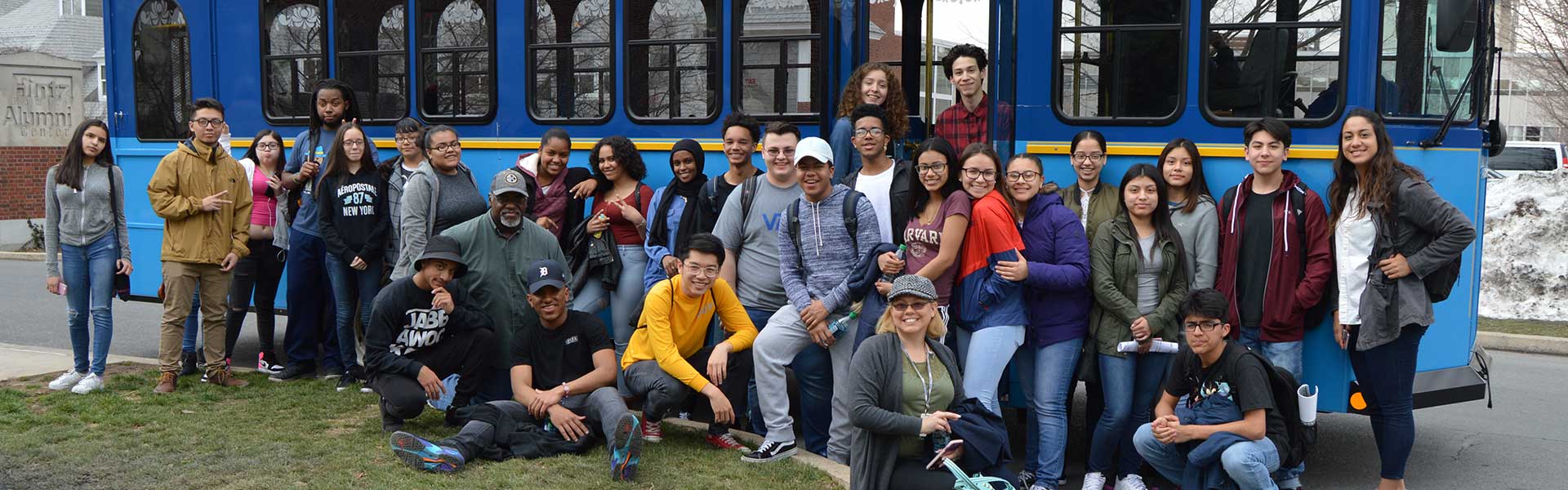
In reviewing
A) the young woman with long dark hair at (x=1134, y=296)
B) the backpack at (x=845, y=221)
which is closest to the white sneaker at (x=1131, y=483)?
the young woman with long dark hair at (x=1134, y=296)

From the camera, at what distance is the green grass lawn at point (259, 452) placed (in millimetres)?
5699

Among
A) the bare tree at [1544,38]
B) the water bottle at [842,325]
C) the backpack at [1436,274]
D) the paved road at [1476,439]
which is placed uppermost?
the bare tree at [1544,38]

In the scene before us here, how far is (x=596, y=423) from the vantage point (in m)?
6.21

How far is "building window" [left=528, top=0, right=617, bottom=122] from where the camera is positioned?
757 cm

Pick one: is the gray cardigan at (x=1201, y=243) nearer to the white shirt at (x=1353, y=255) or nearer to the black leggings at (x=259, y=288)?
the white shirt at (x=1353, y=255)

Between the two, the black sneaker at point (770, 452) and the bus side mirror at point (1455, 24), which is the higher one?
the bus side mirror at point (1455, 24)

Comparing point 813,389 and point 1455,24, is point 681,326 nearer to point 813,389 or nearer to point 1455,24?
point 813,389

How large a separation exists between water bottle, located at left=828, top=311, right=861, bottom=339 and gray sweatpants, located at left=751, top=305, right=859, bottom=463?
0.02 m

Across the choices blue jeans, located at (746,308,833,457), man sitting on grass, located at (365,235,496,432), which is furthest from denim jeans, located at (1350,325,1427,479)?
man sitting on grass, located at (365,235,496,432)

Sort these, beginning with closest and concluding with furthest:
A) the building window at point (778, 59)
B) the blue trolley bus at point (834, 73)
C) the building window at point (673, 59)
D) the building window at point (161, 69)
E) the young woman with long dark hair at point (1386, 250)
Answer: the young woman with long dark hair at point (1386, 250), the blue trolley bus at point (834, 73), the building window at point (778, 59), the building window at point (673, 59), the building window at point (161, 69)

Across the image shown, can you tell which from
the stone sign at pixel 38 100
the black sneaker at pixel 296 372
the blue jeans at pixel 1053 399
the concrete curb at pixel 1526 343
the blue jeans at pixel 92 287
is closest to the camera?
the blue jeans at pixel 1053 399

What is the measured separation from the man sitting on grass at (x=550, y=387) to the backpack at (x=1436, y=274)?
11.4 ft

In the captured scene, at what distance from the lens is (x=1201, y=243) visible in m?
5.75

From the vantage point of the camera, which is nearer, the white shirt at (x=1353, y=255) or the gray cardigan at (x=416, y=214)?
the white shirt at (x=1353, y=255)
